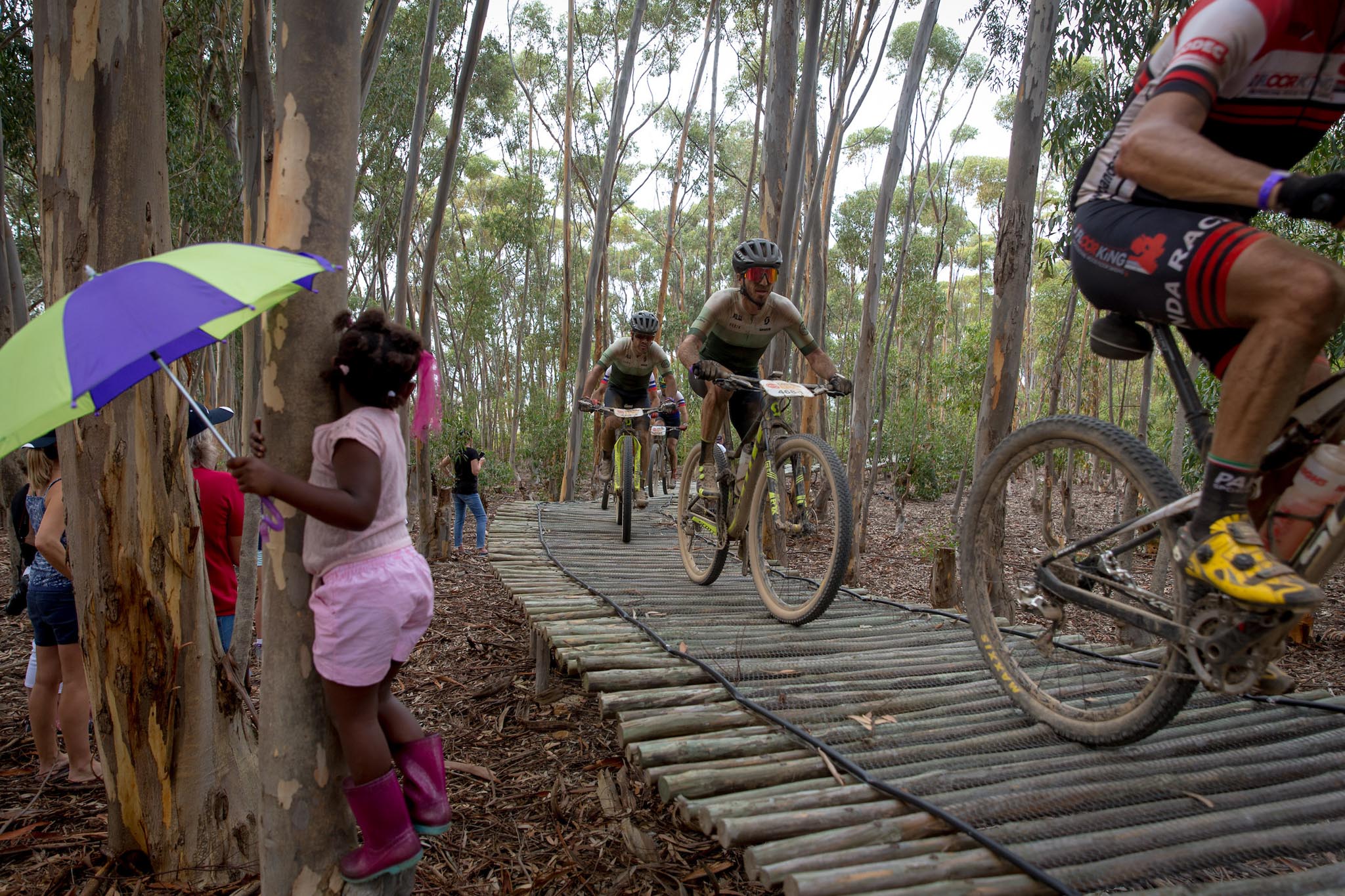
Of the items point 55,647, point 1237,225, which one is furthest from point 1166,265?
point 55,647

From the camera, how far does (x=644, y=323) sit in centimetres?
770

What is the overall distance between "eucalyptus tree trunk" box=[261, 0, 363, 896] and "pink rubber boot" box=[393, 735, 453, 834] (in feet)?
0.62

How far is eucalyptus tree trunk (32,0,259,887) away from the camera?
271cm

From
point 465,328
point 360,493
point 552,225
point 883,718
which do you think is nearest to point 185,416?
point 360,493

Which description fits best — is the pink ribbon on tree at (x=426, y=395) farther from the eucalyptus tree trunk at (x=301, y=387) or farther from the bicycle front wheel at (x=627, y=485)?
the bicycle front wheel at (x=627, y=485)

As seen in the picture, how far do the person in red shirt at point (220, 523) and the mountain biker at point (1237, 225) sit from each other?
412cm

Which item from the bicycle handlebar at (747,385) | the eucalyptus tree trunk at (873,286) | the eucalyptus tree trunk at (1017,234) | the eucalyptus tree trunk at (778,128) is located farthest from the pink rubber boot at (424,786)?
the eucalyptus tree trunk at (873,286)

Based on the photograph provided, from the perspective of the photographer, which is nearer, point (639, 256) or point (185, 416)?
point (185, 416)

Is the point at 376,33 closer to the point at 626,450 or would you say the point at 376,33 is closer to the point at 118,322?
the point at 626,450

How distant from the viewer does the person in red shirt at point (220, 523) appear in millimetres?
4109

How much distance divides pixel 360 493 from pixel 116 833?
6.53 feet

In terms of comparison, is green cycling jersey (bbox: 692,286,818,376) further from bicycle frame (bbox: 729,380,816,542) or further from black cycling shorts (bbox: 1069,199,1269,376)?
black cycling shorts (bbox: 1069,199,1269,376)

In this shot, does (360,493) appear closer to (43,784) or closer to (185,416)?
(185,416)

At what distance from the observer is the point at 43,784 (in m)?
3.79
